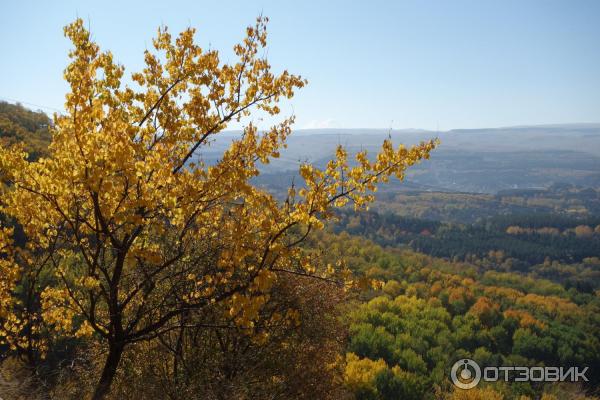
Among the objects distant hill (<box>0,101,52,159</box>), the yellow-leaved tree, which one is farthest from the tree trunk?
distant hill (<box>0,101,52,159</box>)

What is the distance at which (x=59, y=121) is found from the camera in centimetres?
550

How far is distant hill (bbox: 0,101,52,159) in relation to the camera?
47.0 metres

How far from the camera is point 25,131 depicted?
192 feet

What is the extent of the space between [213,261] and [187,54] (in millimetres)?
3629

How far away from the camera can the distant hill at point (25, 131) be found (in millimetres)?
47022

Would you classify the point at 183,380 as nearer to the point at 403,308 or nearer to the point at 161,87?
the point at 161,87

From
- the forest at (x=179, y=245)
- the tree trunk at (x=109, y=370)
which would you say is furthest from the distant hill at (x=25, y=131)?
the tree trunk at (x=109, y=370)

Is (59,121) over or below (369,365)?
over

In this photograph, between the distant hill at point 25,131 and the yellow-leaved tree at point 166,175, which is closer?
the yellow-leaved tree at point 166,175

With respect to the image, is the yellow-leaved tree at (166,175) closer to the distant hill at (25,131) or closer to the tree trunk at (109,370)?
the tree trunk at (109,370)

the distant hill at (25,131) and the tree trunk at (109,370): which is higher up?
the distant hill at (25,131)

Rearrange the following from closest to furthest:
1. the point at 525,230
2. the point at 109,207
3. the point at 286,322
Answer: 1. the point at 109,207
2. the point at 286,322
3. the point at 525,230

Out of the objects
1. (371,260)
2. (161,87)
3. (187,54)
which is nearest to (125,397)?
(161,87)

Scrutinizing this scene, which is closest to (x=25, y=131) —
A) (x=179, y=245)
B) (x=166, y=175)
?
(x=179, y=245)
